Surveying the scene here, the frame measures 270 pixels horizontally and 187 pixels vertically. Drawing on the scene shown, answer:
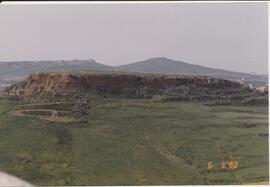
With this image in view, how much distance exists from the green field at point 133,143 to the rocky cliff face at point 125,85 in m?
0.33

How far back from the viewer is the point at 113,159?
10945mm

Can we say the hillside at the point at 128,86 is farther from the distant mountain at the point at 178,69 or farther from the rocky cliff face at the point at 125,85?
the distant mountain at the point at 178,69

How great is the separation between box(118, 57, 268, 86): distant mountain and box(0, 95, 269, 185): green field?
90 cm

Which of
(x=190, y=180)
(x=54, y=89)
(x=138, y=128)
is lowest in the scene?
(x=190, y=180)

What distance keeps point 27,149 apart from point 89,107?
6.92 feet

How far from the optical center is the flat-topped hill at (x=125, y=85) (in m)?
12.7

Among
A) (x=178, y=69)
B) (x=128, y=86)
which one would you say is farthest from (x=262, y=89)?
(x=128, y=86)

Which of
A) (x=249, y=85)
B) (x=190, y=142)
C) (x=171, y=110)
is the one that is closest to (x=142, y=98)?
(x=171, y=110)

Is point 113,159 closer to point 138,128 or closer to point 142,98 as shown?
point 138,128

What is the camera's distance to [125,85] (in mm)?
13000

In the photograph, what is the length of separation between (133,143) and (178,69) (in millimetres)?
2770
